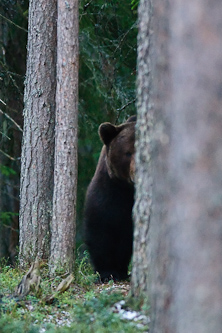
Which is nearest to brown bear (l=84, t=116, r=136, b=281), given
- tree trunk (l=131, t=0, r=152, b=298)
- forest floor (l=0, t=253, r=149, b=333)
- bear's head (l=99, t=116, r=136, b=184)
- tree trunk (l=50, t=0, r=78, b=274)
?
bear's head (l=99, t=116, r=136, b=184)

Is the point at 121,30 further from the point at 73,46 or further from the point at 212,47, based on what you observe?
the point at 212,47

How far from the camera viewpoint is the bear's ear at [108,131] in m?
8.06

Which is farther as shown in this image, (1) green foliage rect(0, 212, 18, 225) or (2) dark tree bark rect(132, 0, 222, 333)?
(1) green foliage rect(0, 212, 18, 225)

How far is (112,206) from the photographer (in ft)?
27.0

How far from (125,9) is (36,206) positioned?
5340 millimetres

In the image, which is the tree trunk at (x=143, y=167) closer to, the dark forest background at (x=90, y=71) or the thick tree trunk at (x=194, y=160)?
the thick tree trunk at (x=194, y=160)

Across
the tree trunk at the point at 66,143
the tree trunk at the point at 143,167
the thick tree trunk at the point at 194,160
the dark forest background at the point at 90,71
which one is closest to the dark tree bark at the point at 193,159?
the thick tree trunk at the point at 194,160

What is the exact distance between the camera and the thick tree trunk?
9.66ft

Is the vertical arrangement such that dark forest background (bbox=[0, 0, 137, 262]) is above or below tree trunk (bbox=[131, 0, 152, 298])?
above

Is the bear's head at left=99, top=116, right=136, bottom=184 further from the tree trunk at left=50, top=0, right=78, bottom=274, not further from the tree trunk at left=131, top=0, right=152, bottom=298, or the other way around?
the tree trunk at left=131, top=0, right=152, bottom=298

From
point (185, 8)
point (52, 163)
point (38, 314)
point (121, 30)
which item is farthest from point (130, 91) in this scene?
point (185, 8)

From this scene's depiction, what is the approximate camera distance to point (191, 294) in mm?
3021

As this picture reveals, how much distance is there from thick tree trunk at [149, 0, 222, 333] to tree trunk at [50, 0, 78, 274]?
13.4 feet

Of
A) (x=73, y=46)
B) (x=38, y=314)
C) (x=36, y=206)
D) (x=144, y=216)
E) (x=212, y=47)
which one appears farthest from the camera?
(x=36, y=206)
